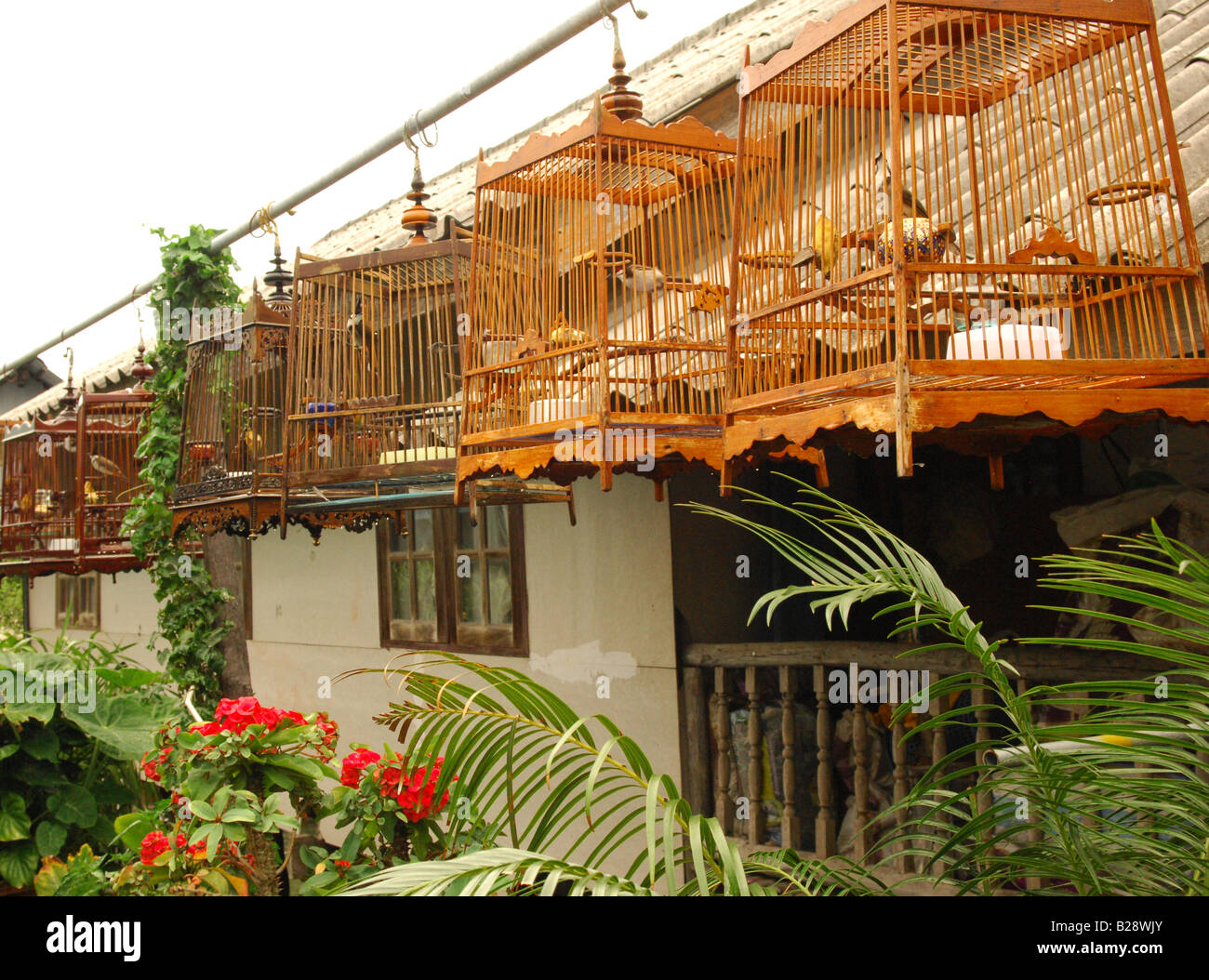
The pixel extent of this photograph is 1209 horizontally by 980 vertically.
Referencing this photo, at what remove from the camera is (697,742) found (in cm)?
544

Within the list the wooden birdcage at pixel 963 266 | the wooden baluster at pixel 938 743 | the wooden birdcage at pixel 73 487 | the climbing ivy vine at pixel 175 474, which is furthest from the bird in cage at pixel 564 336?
the wooden birdcage at pixel 73 487

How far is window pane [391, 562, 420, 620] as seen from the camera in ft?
26.9

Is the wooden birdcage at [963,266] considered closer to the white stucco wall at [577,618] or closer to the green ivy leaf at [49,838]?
the white stucco wall at [577,618]

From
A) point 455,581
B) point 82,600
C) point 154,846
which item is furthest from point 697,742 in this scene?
point 82,600

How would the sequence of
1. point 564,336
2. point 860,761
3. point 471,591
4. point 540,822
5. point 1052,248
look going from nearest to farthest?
point 540,822, point 1052,248, point 564,336, point 860,761, point 471,591

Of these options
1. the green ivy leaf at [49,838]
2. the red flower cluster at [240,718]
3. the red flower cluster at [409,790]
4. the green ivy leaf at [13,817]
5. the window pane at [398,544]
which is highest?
the window pane at [398,544]

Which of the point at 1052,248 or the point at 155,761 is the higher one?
the point at 1052,248

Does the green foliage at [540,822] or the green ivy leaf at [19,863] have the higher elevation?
the green foliage at [540,822]

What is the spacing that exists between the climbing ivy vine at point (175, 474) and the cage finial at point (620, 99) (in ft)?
12.3

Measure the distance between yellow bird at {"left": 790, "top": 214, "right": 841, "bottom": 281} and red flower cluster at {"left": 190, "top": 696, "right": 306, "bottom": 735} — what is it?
2.52 metres

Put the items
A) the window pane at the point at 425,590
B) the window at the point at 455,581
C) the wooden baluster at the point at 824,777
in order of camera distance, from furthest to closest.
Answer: the window pane at the point at 425,590 → the window at the point at 455,581 → the wooden baluster at the point at 824,777

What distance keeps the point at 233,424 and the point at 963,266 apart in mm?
4277

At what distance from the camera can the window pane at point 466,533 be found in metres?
7.50

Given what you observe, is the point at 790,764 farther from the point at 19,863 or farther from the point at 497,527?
the point at 19,863
